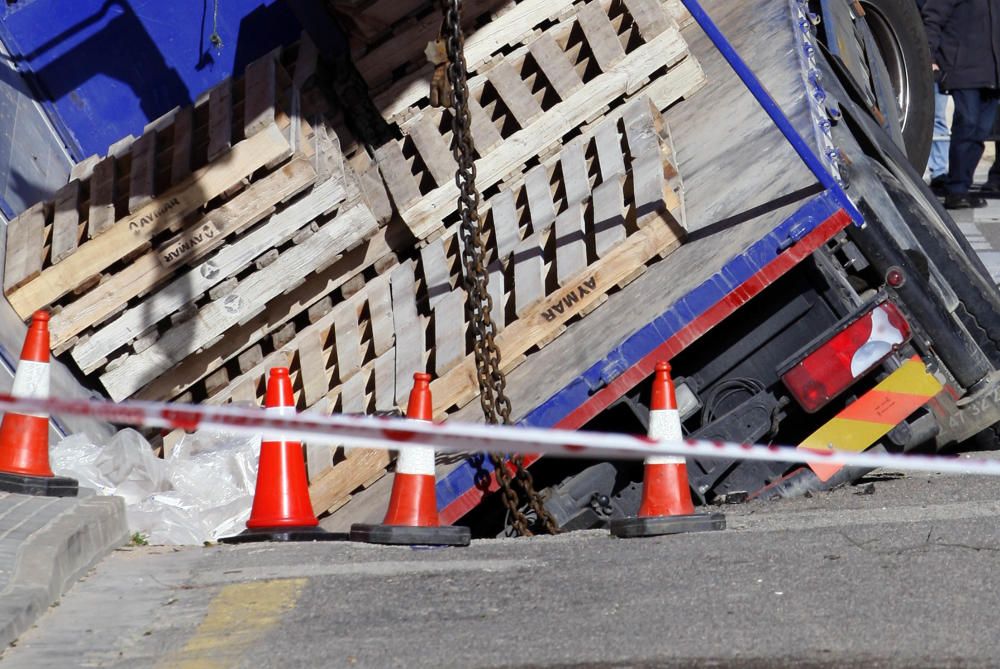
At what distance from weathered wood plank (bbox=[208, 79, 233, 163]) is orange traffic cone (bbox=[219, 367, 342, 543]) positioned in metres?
1.34

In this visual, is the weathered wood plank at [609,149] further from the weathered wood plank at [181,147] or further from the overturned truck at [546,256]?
the weathered wood plank at [181,147]

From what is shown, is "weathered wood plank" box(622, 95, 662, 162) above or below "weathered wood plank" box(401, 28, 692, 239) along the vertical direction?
below

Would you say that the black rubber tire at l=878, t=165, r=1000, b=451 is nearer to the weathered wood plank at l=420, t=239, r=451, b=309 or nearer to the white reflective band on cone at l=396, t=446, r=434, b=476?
the weathered wood plank at l=420, t=239, r=451, b=309

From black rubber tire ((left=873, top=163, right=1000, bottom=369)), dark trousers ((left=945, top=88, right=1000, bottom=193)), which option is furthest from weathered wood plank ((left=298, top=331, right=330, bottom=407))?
dark trousers ((left=945, top=88, right=1000, bottom=193))

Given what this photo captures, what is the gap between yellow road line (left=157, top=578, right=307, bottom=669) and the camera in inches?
137

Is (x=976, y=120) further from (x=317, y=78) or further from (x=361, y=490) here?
(x=361, y=490)

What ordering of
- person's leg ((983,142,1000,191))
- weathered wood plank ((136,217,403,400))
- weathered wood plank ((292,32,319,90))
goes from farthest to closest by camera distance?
person's leg ((983,142,1000,191))
weathered wood plank ((292,32,319,90))
weathered wood plank ((136,217,403,400))

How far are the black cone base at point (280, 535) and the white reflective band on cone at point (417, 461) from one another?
0.41 metres

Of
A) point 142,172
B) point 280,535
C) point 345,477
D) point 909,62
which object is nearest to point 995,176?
point 909,62

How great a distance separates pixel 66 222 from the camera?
247 inches

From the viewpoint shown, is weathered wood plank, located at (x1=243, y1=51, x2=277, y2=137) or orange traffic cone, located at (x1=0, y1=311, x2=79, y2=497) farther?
weathered wood plank, located at (x1=243, y1=51, x2=277, y2=137)

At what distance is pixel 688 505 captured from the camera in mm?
4980

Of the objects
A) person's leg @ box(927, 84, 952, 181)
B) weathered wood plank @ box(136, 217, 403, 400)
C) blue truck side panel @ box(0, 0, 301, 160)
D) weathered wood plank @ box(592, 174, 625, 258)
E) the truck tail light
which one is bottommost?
person's leg @ box(927, 84, 952, 181)

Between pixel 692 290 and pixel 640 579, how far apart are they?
1510mm
